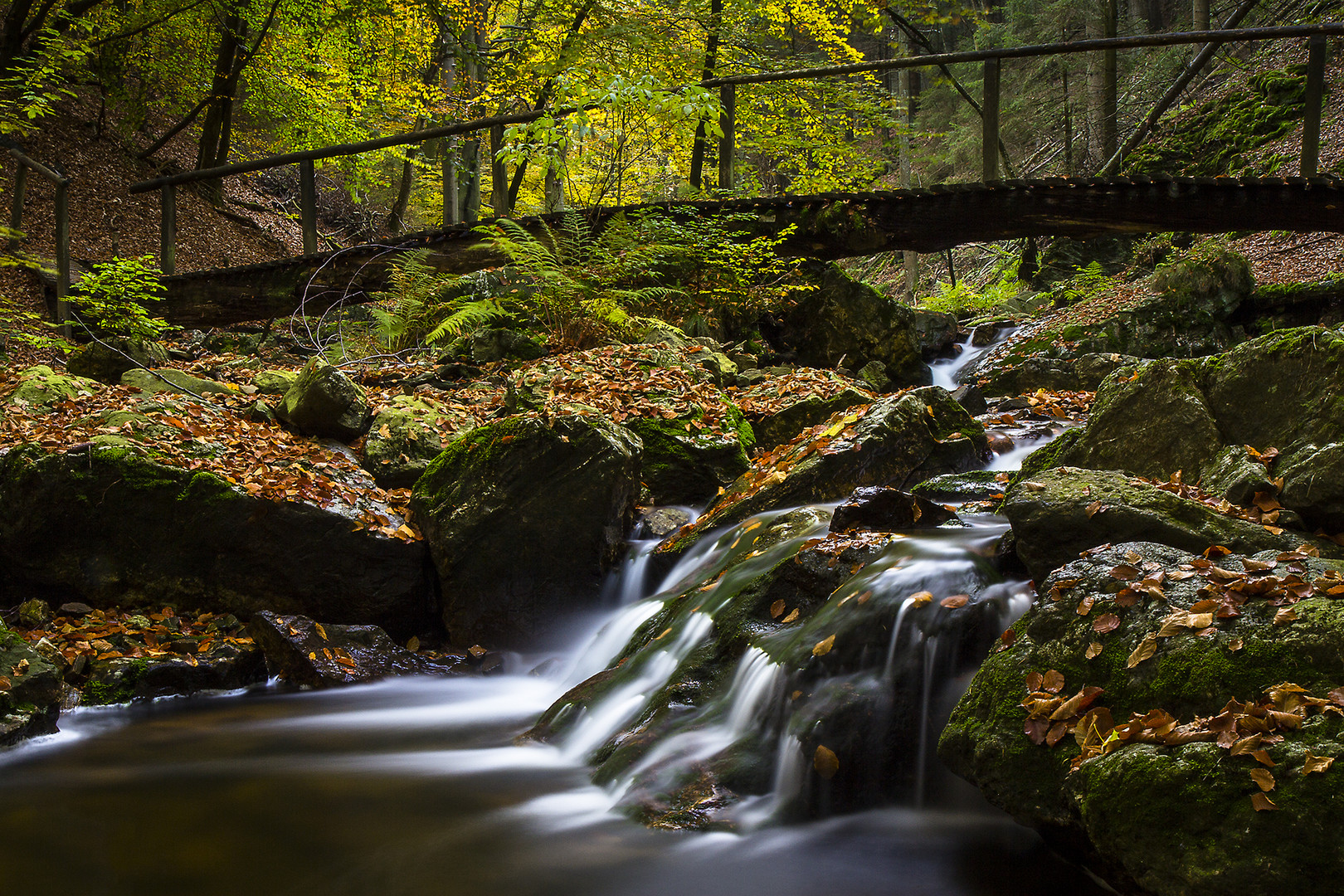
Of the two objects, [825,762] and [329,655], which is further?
[329,655]

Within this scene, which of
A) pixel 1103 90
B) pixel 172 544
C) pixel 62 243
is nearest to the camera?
pixel 172 544

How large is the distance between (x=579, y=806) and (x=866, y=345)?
28.1ft

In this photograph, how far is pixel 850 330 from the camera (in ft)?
36.5

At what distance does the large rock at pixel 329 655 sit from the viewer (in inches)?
216

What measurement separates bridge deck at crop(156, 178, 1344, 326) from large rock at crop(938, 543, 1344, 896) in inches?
326

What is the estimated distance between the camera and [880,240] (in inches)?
433

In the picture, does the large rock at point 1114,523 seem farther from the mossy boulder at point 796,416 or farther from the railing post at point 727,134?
the railing post at point 727,134

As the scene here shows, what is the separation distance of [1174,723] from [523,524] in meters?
4.47

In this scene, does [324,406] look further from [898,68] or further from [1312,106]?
[1312,106]

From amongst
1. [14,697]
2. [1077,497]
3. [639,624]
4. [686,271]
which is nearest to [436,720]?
[639,624]

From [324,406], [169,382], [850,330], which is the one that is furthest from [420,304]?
[850,330]

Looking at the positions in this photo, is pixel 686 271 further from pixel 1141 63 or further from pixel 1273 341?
pixel 1141 63

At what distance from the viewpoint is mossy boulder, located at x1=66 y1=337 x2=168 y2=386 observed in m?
8.27

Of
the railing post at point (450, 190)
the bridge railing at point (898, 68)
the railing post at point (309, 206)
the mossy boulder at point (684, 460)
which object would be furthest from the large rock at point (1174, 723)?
the railing post at point (450, 190)
